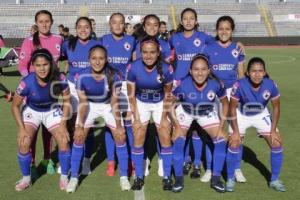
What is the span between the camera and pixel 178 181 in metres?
4.97

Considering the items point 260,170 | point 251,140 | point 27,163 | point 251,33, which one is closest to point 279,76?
point 251,140

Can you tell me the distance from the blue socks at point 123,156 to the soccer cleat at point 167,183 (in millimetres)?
516

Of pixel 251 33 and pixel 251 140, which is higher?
pixel 251 33

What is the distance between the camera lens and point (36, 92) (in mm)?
4836

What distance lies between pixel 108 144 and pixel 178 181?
1137 millimetres

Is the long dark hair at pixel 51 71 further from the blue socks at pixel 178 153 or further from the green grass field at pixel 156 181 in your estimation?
the blue socks at pixel 178 153

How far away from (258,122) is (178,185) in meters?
1.25

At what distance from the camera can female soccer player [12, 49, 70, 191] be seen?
4785mm

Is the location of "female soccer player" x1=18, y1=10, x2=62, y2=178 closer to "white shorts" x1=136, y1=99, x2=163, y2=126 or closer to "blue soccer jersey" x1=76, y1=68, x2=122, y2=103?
"blue soccer jersey" x1=76, y1=68, x2=122, y2=103

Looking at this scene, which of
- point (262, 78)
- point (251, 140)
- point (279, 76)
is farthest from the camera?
point (279, 76)

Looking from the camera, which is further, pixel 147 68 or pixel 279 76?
pixel 279 76

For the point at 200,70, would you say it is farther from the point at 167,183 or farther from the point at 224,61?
the point at 167,183

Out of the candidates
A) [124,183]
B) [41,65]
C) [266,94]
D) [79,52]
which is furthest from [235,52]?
[41,65]

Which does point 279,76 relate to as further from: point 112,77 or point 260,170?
point 112,77
